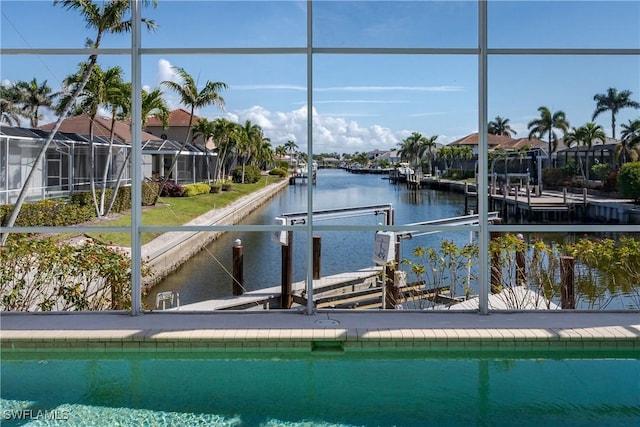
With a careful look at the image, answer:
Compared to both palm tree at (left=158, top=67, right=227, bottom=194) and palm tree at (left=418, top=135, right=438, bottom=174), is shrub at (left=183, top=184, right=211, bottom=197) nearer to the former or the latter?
palm tree at (left=158, top=67, right=227, bottom=194)

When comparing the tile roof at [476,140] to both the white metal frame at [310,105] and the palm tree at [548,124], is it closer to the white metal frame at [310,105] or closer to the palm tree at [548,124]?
the palm tree at [548,124]

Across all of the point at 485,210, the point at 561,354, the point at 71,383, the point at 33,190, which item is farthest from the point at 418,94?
the point at 33,190

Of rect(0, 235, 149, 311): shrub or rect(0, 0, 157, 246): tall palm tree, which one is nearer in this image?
rect(0, 235, 149, 311): shrub

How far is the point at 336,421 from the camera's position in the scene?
297 centimetres

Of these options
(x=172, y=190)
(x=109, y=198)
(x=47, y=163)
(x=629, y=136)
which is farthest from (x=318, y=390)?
(x=172, y=190)

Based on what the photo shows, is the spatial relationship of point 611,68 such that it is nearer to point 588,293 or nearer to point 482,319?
point 588,293

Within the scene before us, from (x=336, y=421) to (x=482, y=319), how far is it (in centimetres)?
166

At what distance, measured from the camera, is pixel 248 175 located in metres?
27.9

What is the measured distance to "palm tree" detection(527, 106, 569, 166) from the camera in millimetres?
7520

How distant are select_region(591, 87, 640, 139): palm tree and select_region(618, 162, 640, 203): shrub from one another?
1380 millimetres

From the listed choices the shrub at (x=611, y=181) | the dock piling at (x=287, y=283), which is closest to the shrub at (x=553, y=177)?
the shrub at (x=611, y=181)

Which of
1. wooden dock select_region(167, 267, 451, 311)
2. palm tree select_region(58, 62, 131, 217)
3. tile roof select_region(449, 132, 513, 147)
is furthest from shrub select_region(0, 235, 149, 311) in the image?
palm tree select_region(58, 62, 131, 217)

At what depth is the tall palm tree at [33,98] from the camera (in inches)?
461

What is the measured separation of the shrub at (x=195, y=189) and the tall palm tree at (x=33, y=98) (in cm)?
631
